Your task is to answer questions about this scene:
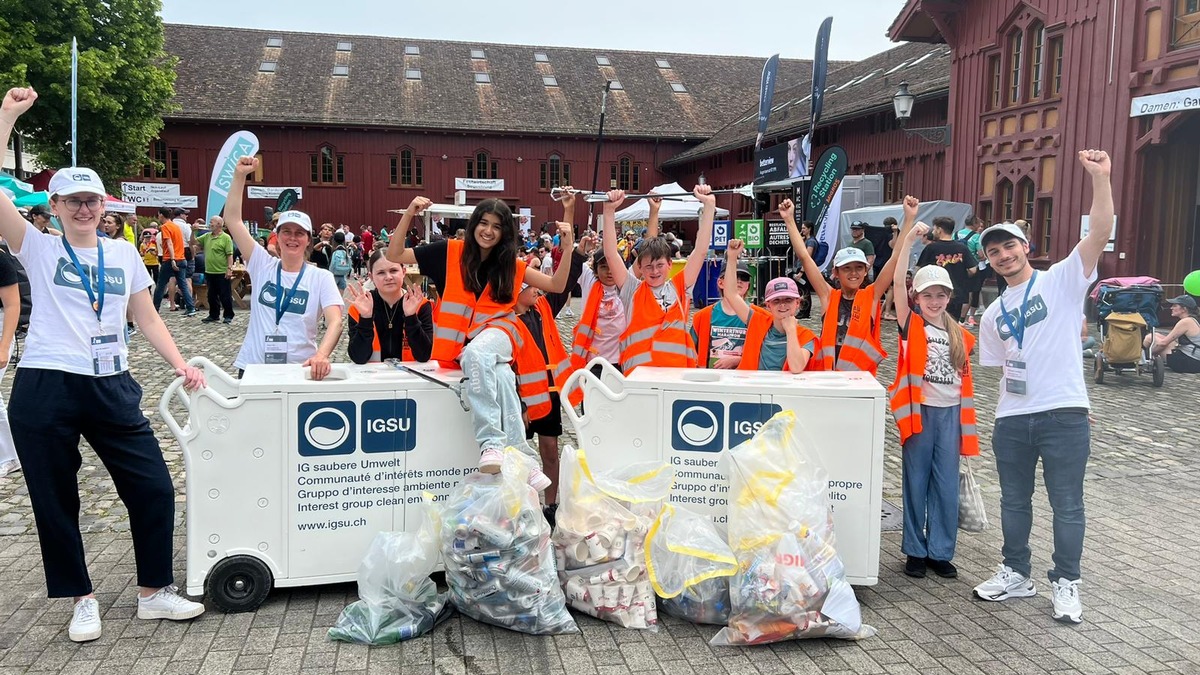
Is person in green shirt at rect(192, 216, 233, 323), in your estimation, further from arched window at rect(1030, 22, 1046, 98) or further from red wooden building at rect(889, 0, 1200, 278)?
arched window at rect(1030, 22, 1046, 98)

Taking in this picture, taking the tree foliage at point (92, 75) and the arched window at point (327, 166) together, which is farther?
the arched window at point (327, 166)

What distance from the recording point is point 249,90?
141 feet

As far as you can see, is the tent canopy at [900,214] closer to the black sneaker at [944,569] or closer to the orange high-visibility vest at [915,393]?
the orange high-visibility vest at [915,393]

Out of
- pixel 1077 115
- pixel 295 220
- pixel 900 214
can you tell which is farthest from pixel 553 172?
pixel 295 220

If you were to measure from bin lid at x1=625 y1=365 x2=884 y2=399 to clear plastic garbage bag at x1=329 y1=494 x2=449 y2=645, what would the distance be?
124 centimetres

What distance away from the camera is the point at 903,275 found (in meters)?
4.68

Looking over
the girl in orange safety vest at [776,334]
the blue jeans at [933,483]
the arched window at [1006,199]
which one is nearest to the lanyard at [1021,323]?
the blue jeans at [933,483]

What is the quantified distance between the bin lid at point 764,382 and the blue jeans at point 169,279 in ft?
47.3

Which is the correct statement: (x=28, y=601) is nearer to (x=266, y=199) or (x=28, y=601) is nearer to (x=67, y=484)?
(x=67, y=484)

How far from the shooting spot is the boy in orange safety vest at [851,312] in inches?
193

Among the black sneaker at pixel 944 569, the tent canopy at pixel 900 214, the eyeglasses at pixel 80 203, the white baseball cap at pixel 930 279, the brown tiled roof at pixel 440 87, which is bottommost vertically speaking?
the black sneaker at pixel 944 569

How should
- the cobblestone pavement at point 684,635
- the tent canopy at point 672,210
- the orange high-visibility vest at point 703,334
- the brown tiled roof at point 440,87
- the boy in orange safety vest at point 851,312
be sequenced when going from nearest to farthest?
the cobblestone pavement at point 684,635, the boy in orange safety vest at point 851,312, the orange high-visibility vest at point 703,334, the tent canopy at point 672,210, the brown tiled roof at point 440,87

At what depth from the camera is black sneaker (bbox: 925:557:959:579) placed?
4707 millimetres

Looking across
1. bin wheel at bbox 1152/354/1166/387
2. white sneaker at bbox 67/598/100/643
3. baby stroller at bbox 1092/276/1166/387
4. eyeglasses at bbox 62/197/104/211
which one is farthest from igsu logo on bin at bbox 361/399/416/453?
bin wheel at bbox 1152/354/1166/387
